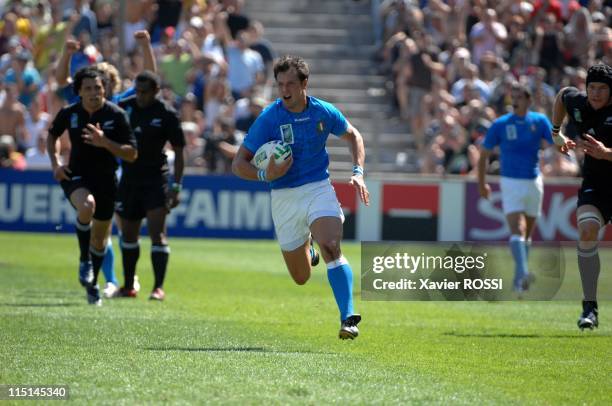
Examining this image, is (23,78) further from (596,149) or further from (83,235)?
(596,149)

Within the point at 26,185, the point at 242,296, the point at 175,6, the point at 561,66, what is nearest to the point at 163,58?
the point at 175,6

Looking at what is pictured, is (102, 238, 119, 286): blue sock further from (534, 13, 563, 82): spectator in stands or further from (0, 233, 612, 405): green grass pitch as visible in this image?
(534, 13, 563, 82): spectator in stands

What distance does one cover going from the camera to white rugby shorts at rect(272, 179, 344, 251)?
10836 millimetres

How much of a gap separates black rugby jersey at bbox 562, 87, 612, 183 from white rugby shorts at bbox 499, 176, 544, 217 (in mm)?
4125

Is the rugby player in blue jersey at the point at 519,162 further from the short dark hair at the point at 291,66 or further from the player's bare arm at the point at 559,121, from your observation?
the short dark hair at the point at 291,66

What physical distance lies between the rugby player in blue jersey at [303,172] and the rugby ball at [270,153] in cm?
6

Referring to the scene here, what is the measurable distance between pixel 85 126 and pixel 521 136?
18.7 feet

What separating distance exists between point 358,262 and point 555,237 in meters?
4.99

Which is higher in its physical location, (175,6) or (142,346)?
(175,6)

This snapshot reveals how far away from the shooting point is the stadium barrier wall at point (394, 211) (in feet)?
80.0

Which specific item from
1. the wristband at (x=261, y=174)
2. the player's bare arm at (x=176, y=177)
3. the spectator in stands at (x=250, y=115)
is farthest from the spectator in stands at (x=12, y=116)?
the wristband at (x=261, y=174)

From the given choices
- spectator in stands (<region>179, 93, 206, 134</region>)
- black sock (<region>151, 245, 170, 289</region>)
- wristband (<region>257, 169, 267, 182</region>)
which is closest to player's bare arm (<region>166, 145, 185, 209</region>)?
black sock (<region>151, 245, 170, 289</region>)

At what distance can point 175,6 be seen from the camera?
96.1 feet

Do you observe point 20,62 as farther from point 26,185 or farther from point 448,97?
point 448,97
